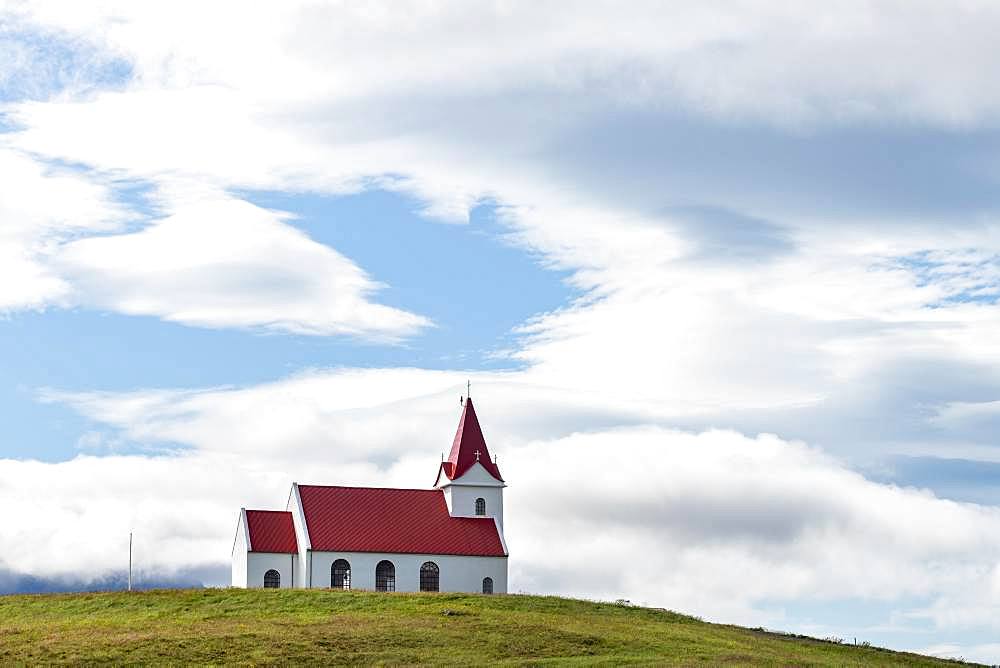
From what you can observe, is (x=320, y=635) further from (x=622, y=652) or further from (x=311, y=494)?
(x=311, y=494)

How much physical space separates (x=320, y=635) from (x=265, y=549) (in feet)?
92.0

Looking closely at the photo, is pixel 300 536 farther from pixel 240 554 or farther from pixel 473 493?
pixel 473 493

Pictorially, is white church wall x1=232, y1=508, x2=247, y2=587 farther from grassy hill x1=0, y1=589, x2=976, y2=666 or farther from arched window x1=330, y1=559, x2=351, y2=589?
grassy hill x1=0, y1=589, x2=976, y2=666

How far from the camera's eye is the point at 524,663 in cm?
4691

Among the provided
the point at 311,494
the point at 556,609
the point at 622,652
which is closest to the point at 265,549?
the point at 311,494

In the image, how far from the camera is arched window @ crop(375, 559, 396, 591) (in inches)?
3068

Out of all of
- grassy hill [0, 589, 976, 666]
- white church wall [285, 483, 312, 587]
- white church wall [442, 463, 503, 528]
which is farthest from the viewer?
white church wall [442, 463, 503, 528]

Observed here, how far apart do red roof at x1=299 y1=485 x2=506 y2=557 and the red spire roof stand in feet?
8.04

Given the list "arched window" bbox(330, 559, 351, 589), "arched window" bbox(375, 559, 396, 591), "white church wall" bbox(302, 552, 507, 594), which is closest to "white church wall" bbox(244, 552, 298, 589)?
"white church wall" bbox(302, 552, 507, 594)

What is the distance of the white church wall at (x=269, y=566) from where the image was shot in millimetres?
77312

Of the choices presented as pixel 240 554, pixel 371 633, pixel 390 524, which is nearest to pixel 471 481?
pixel 390 524

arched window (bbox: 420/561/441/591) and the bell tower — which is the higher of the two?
the bell tower

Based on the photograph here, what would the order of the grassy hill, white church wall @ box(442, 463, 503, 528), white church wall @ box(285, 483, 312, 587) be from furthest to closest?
1. white church wall @ box(442, 463, 503, 528)
2. white church wall @ box(285, 483, 312, 587)
3. the grassy hill

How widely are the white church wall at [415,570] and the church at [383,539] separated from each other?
0.20 ft
